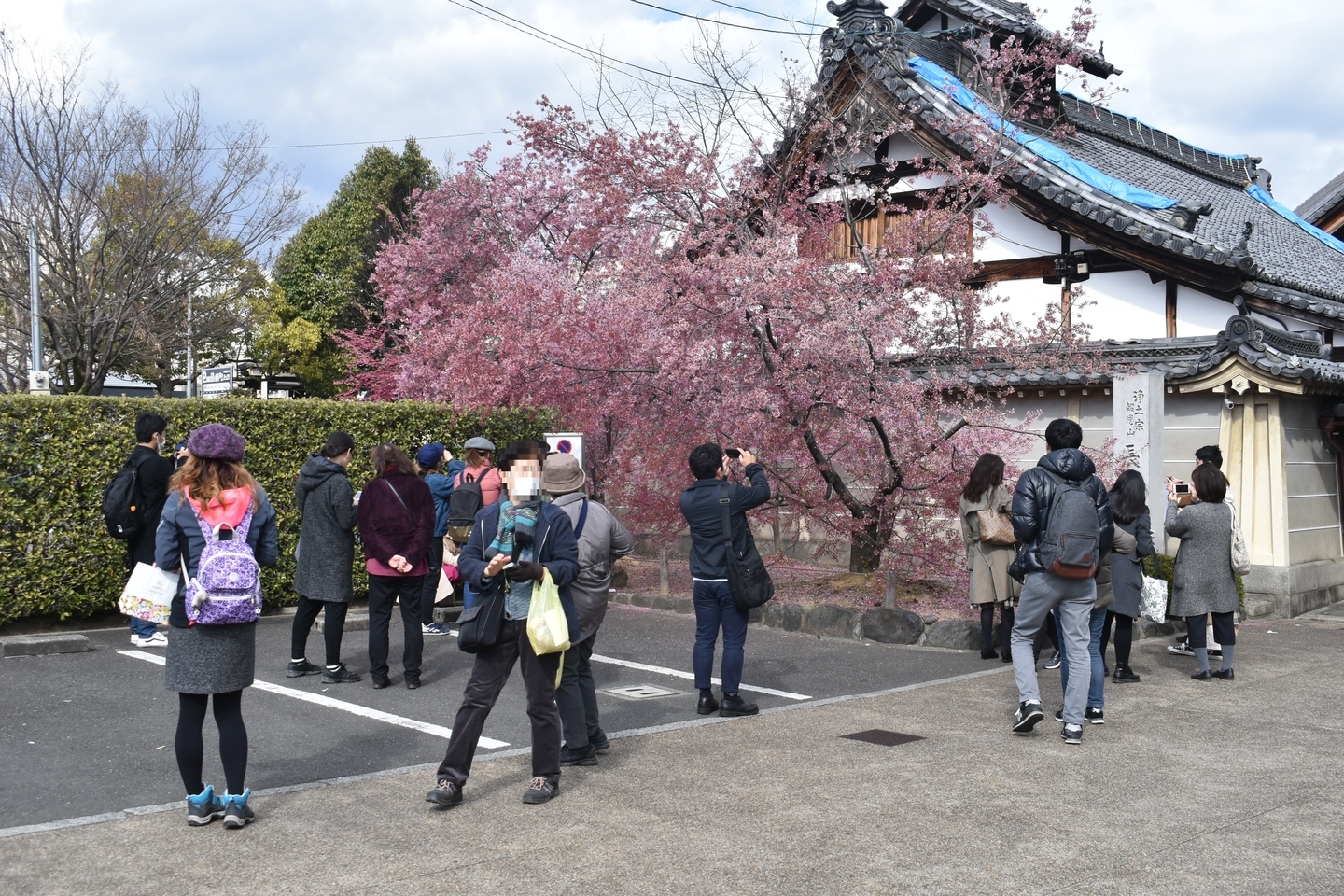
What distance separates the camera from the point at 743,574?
24.1 feet

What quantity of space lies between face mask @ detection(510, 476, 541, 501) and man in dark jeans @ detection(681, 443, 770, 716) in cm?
212

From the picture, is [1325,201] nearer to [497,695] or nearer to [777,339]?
[777,339]

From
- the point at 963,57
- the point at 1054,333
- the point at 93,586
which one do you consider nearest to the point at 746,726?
the point at 93,586

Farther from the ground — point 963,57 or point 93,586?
point 963,57

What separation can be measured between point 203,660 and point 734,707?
3.66 meters

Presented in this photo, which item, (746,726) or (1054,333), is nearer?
(746,726)

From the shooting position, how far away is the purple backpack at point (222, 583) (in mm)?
4898

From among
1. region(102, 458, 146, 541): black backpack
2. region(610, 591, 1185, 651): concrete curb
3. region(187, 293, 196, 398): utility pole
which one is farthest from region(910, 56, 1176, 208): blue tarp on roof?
region(187, 293, 196, 398): utility pole

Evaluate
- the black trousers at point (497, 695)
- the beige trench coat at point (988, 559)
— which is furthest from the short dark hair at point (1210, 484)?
the black trousers at point (497, 695)

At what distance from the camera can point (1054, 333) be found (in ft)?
42.3

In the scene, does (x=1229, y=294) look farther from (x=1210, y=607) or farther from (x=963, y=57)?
(x=963, y=57)

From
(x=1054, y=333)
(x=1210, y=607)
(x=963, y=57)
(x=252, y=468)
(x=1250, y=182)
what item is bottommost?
(x=1210, y=607)

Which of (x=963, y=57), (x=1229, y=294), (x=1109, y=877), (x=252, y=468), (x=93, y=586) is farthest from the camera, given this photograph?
(x=963, y=57)

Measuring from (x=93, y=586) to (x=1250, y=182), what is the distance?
69.8ft
